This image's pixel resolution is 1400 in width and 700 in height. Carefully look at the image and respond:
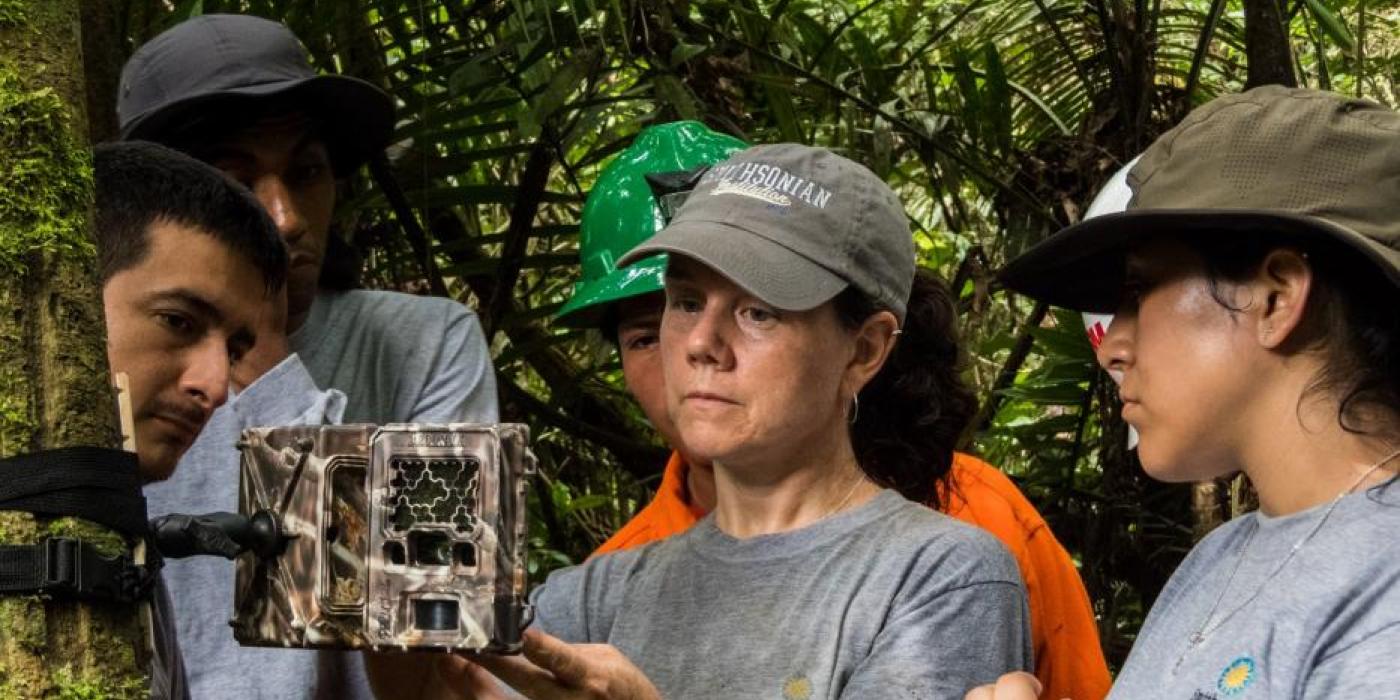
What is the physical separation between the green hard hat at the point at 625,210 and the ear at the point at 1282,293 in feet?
4.03

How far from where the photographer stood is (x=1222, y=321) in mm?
1843

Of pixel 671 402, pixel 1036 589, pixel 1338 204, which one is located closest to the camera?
pixel 1338 204

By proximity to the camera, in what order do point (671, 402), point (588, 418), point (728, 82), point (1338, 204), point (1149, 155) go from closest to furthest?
1. point (1338, 204)
2. point (1149, 155)
3. point (671, 402)
4. point (728, 82)
5. point (588, 418)

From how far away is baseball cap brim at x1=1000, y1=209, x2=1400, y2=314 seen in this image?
1.74 m

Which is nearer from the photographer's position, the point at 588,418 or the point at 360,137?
the point at 360,137

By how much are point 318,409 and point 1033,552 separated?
1.06m

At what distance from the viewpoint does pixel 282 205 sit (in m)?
2.77

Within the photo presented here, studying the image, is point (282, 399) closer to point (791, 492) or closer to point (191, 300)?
point (191, 300)

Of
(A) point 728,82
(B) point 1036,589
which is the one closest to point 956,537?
(B) point 1036,589

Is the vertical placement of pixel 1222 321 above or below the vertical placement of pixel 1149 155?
below

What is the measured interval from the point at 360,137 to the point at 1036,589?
126 cm

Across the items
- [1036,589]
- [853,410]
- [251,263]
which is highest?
[251,263]

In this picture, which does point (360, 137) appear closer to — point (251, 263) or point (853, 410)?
point (251, 263)

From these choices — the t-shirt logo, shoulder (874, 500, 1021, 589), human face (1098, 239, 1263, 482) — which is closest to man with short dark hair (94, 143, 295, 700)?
the t-shirt logo
